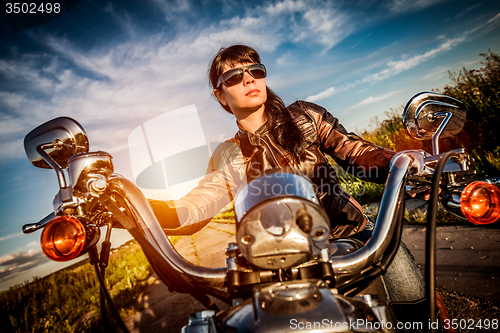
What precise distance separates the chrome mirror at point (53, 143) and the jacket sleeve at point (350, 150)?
172 centimetres

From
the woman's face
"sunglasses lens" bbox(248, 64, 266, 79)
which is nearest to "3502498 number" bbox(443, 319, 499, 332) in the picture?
the woman's face

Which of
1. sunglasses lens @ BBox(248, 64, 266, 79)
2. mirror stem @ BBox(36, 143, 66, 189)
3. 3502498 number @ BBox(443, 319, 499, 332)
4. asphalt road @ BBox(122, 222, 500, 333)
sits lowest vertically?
3502498 number @ BBox(443, 319, 499, 332)

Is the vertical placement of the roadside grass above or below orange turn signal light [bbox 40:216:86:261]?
below

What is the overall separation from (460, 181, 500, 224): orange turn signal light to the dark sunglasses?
1.53m

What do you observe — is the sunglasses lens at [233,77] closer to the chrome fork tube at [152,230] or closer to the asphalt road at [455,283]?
the chrome fork tube at [152,230]

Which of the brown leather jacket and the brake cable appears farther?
the brown leather jacket

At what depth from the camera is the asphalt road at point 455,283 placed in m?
1.94

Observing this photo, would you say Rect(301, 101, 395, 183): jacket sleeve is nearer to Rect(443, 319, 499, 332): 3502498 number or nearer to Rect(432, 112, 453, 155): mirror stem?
Rect(432, 112, 453, 155): mirror stem

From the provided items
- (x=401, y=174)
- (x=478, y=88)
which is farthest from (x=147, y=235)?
(x=478, y=88)

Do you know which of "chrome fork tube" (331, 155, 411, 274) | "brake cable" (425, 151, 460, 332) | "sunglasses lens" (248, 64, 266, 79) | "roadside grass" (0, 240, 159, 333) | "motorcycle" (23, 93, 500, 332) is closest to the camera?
"motorcycle" (23, 93, 500, 332)

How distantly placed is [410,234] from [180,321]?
3.32 m

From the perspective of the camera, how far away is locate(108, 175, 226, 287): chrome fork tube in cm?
95

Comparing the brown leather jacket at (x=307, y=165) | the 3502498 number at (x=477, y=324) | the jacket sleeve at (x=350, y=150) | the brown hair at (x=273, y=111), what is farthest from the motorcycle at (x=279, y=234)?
the 3502498 number at (x=477, y=324)

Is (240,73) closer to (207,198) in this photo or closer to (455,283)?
(207,198)
